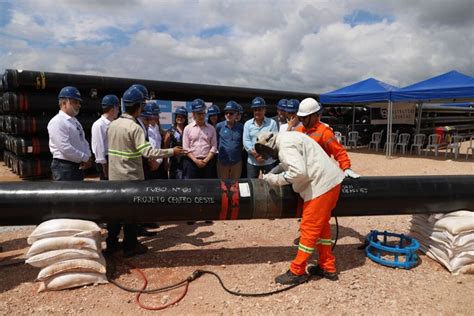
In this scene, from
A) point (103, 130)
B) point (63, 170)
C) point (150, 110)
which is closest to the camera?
point (63, 170)

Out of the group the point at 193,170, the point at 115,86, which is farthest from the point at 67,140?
the point at 115,86

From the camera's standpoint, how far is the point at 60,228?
9.98 feet

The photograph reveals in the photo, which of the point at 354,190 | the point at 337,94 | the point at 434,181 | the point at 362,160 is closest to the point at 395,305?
the point at 354,190

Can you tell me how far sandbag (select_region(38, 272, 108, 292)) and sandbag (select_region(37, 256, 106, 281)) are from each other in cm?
4

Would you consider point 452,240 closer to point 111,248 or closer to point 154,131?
point 111,248

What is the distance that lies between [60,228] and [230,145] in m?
2.44

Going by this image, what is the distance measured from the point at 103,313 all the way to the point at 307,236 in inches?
69.0

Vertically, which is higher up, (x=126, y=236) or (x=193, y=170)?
(x=193, y=170)

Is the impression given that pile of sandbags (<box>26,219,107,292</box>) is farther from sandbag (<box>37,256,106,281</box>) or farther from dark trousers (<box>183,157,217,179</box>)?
dark trousers (<box>183,157,217,179</box>)

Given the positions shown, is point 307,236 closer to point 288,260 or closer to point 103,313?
point 288,260

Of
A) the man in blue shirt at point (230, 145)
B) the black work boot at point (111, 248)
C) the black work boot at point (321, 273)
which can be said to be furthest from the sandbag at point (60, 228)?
the man in blue shirt at point (230, 145)

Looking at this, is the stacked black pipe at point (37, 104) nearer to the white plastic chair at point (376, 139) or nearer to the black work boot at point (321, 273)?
the black work boot at point (321, 273)

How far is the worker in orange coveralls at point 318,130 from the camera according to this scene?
331 cm

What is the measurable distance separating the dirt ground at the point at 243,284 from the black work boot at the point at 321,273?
0.19 ft
